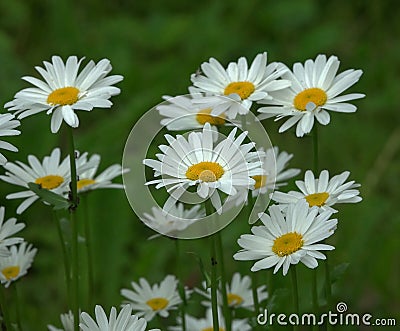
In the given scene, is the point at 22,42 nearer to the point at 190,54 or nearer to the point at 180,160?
the point at 190,54

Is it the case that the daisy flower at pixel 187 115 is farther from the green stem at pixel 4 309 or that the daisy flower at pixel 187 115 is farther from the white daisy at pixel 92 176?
the green stem at pixel 4 309

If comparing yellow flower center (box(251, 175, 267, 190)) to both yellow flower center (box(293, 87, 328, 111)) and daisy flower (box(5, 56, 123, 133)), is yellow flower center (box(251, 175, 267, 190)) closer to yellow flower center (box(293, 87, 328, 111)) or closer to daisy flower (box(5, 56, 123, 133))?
yellow flower center (box(293, 87, 328, 111))

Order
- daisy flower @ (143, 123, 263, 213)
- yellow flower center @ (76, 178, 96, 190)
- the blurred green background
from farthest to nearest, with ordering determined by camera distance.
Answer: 1. the blurred green background
2. yellow flower center @ (76, 178, 96, 190)
3. daisy flower @ (143, 123, 263, 213)

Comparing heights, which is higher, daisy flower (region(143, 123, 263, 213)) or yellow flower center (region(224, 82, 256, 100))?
yellow flower center (region(224, 82, 256, 100))

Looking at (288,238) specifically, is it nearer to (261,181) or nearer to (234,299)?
(261,181)

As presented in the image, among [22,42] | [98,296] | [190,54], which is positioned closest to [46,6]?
[22,42]

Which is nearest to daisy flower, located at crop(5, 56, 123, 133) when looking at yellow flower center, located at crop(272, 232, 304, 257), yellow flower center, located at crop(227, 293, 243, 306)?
yellow flower center, located at crop(272, 232, 304, 257)

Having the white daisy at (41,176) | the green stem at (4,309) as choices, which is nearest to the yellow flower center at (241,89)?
the white daisy at (41,176)

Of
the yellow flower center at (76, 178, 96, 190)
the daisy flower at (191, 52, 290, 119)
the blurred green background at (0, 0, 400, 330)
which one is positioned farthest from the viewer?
the blurred green background at (0, 0, 400, 330)
